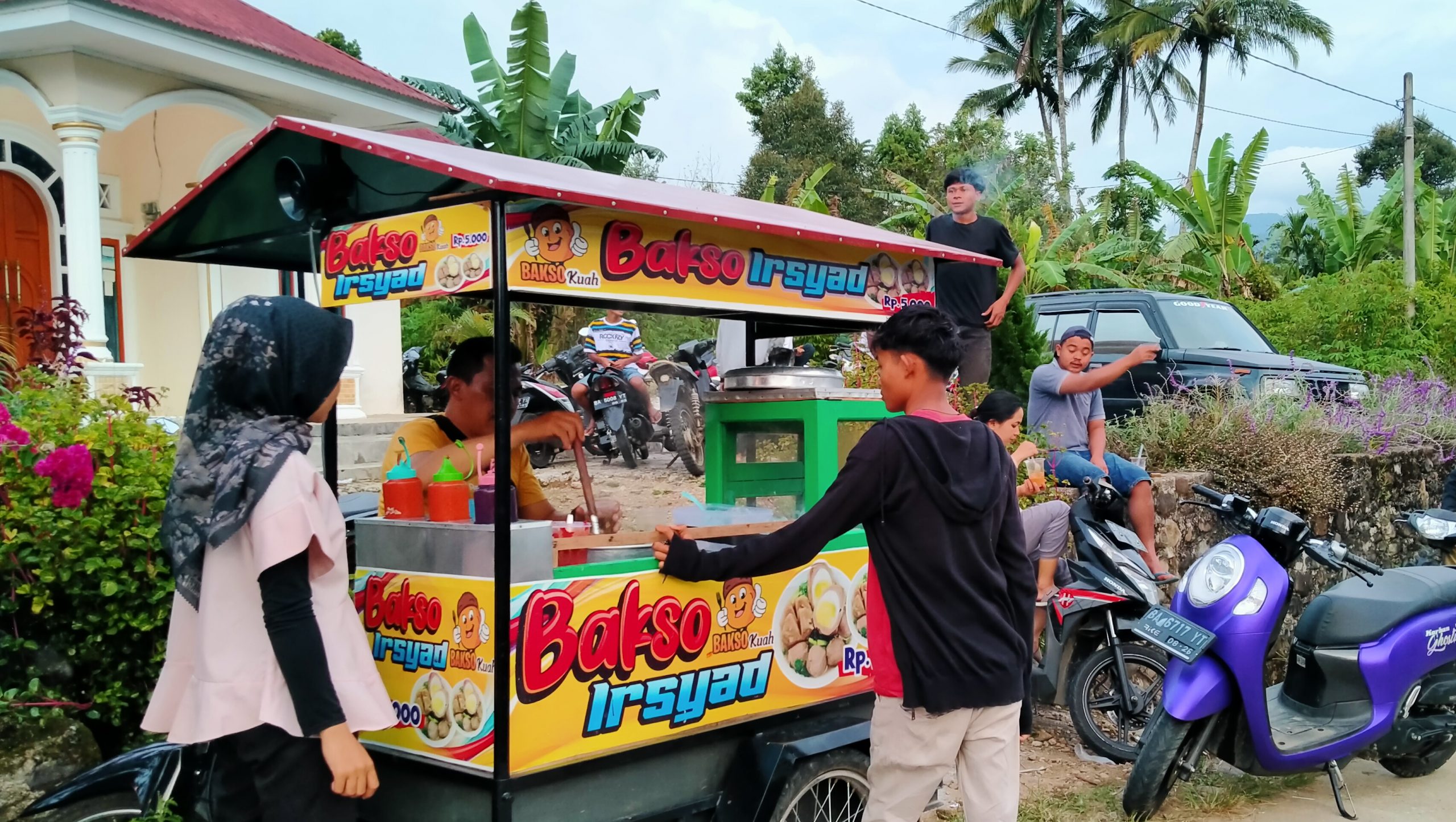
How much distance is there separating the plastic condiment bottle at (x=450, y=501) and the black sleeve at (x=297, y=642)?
1.01m

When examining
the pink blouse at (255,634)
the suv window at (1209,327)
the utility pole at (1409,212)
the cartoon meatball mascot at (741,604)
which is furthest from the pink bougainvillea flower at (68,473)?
the utility pole at (1409,212)

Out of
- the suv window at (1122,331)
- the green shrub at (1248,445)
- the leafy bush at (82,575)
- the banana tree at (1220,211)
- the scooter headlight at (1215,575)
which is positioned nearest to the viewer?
the leafy bush at (82,575)

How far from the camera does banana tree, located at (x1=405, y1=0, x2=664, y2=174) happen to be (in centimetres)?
1359

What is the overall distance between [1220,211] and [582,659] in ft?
61.8

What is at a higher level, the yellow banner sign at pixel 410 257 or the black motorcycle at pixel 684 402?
the yellow banner sign at pixel 410 257

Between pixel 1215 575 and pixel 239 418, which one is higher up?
pixel 239 418

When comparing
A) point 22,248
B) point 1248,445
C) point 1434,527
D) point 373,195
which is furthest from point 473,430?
point 22,248

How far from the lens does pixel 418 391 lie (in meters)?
13.1

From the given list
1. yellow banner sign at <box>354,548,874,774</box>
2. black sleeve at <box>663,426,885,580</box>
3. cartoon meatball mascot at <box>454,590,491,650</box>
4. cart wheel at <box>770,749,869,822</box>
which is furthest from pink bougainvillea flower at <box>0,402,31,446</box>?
cart wheel at <box>770,749,869,822</box>

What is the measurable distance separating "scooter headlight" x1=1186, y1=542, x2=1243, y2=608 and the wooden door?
9.43 meters

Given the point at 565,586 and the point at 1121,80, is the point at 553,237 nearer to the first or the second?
the point at 565,586

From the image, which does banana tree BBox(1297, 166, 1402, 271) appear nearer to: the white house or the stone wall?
the stone wall

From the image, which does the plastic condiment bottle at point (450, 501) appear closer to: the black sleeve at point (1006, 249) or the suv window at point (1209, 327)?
the black sleeve at point (1006, 249)

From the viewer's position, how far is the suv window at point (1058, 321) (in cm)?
1061
